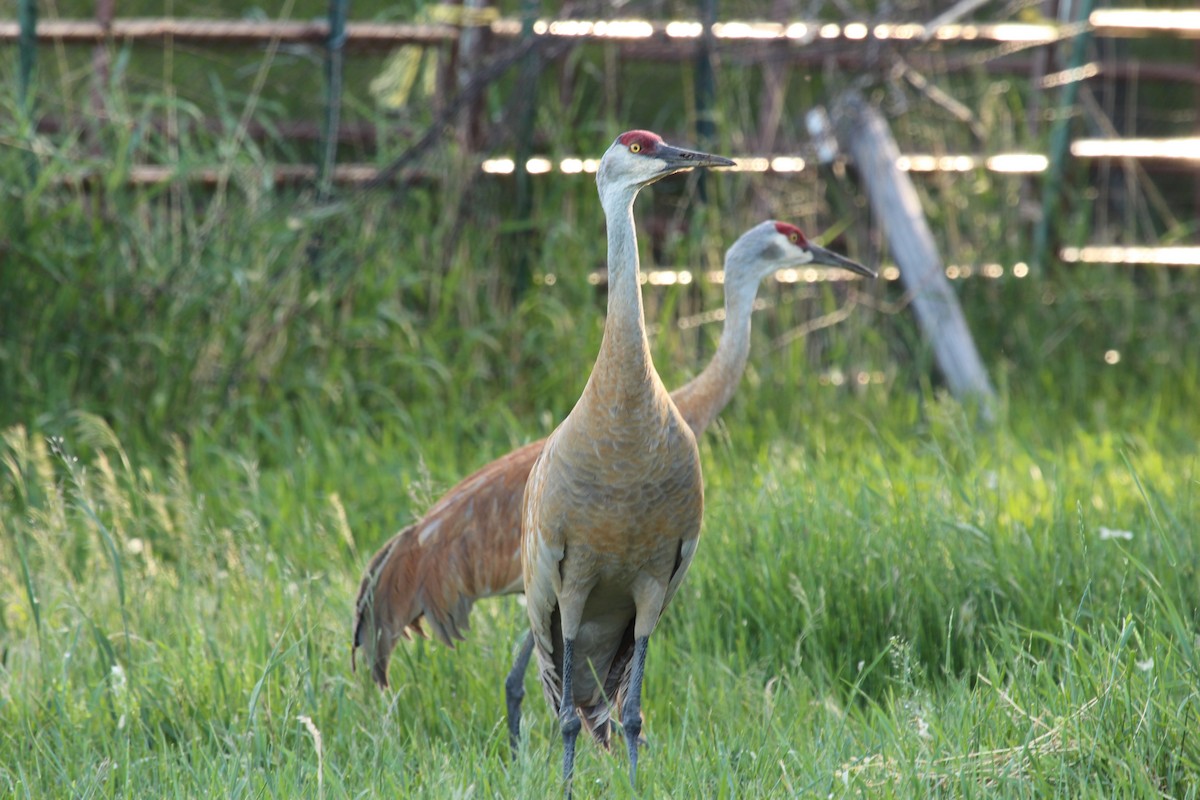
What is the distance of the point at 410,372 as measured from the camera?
637 cm

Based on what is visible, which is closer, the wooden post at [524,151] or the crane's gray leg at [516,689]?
the crane's gray leg at [516,689]

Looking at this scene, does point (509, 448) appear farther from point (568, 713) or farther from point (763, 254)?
point (568, 713)

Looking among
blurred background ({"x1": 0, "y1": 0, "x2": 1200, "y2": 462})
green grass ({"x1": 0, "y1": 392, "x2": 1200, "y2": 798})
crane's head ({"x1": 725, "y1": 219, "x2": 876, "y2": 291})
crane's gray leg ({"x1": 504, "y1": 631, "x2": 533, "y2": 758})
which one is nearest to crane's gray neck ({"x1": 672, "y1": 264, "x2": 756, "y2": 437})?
crane's head ({"x1": 725, "y1": 219, "x2": 876, "y2": 291})

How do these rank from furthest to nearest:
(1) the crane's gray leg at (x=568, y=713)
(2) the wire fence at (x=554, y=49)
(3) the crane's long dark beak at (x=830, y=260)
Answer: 1. (2) the wire fence at (x=554, y=49)
2. (3) the crane's long dark beak at (x=830, y=260)
3. (1) the crane's gray leg at (x=568, y=713)

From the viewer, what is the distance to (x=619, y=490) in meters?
3.22

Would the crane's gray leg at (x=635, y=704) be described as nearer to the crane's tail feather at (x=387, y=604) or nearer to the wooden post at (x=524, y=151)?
the crane's tail feather at (x=387, y=604)

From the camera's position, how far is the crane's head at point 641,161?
11.0 ft

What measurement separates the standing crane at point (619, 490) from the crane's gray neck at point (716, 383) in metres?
0.93

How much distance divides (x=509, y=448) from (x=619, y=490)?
2.76 meters

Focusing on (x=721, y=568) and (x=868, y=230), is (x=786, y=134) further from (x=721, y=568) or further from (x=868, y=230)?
(x=721, y=568)

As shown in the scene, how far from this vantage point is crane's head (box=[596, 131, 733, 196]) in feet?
11.0

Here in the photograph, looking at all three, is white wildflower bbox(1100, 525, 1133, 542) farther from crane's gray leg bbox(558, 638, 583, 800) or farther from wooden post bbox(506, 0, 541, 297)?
wooden post bbox(506, 0, 541, 297)

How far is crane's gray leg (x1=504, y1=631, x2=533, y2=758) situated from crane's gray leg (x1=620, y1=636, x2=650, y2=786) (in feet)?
1.06

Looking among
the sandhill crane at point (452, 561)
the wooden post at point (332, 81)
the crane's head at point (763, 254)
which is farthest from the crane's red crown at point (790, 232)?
the wooden post at point (332, 81)
